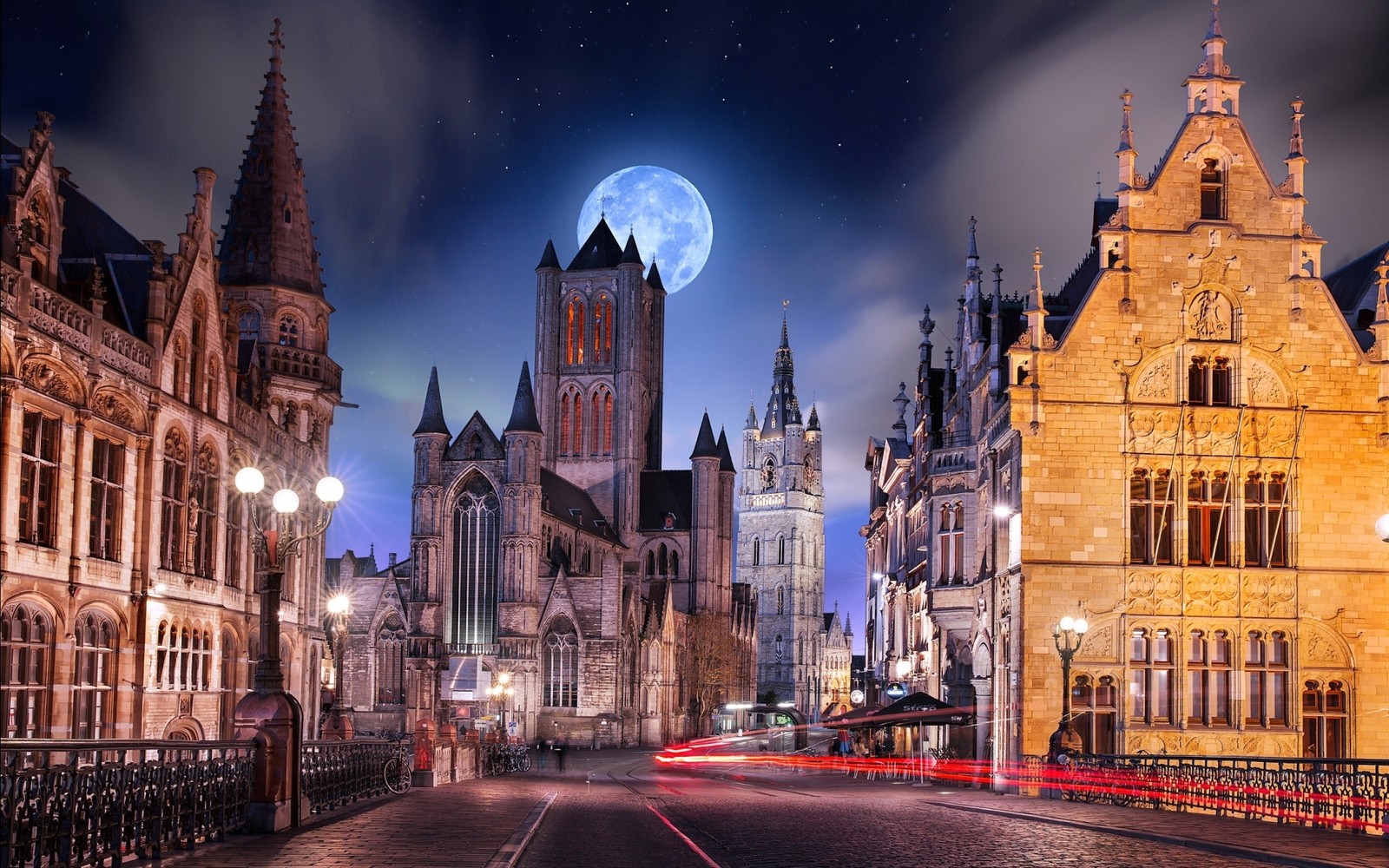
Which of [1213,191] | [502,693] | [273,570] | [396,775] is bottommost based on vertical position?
[502,693]

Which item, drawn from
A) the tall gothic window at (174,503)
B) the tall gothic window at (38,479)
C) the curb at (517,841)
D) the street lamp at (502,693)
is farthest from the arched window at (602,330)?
the curb at (517,841)

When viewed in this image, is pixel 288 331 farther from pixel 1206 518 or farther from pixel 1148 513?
pixel 1206 518

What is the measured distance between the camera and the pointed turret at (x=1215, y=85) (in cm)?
3544

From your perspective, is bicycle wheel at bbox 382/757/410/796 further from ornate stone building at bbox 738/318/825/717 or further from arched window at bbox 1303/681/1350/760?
ornate stone building at bbox 738/318/825/717

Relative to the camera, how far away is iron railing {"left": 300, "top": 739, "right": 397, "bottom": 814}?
21.7 metres

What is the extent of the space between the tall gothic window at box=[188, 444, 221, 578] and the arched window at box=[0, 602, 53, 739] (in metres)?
7.08

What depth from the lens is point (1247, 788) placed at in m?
23.4

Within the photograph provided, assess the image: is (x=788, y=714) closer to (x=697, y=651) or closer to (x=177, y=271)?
(x=697, y=651)

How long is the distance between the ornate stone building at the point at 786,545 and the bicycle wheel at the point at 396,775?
134 metres

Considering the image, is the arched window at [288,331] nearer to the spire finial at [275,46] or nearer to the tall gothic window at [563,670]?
the spire finial at [275,46]

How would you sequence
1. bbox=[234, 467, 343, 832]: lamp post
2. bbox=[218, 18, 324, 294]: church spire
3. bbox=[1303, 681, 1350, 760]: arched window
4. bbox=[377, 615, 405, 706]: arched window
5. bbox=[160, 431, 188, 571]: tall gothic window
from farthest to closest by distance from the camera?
bbox=[377, 615, 405, 706]: arched window, bbox=[218, 18, 324, 294]: church spire, bbox=[1303, 681, 1350, 760]: arched window, bbox=[160, 431, 188, 571]: tall gothic window, bbox=[234, 467, 343, 832]: lamp post

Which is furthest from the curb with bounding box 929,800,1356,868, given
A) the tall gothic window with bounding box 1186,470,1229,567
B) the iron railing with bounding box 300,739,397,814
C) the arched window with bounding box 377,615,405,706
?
the arched window with bounding box 377,615,405,706

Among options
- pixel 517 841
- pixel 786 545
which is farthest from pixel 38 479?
pixel 786 545

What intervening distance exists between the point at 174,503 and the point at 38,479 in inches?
256
